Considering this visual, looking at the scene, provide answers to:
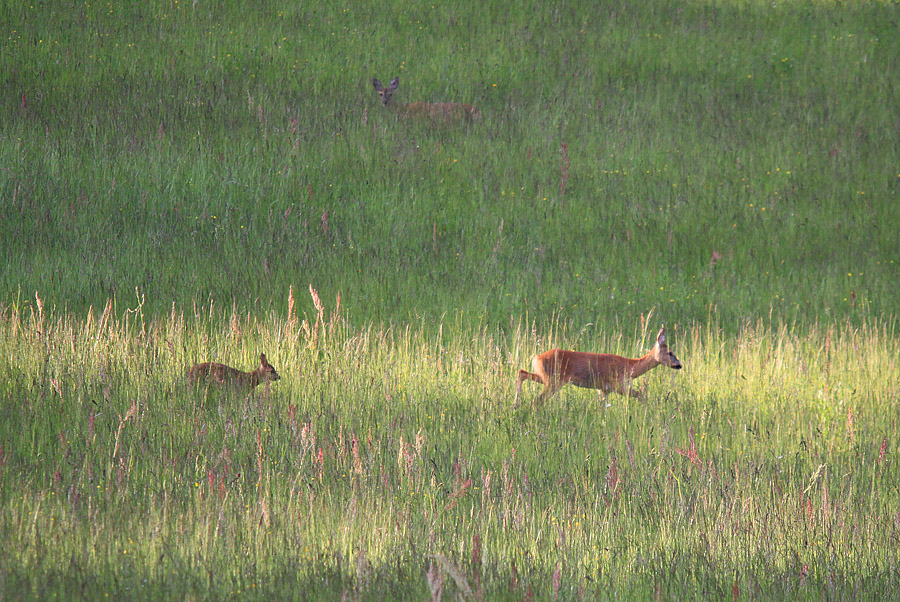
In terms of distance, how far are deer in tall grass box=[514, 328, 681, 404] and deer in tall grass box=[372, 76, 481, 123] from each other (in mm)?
8709

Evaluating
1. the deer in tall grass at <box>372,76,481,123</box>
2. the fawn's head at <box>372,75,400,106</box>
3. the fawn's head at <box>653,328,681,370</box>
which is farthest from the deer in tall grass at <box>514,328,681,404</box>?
the fawn's head at <box>372,75,400,106</box>

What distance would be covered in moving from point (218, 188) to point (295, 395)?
22.3 ft

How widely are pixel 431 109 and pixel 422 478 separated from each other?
10874 mm

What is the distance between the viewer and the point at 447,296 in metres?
10.1

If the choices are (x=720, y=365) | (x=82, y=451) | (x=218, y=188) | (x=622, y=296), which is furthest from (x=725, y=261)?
(x=82, y=451)

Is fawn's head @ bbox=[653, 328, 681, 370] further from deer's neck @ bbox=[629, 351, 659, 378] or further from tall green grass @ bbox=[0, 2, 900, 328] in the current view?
tall green grass @ bbox=[0, 2, 900, 328]

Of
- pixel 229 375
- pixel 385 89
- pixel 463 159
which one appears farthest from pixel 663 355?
pixel 385 89

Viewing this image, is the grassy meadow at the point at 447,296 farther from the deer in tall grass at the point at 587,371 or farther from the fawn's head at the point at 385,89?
the fawn's head at the point at 385,89

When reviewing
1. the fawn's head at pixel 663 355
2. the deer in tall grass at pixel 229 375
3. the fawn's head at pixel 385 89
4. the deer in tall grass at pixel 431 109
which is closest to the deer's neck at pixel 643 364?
the fawn's head at pixel 663 355

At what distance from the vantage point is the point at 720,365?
8.10 metres

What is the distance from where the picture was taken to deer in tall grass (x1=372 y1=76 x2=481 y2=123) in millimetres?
14773

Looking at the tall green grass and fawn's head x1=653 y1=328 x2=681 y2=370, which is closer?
fawn's head x1=653 y1=328 x2=681 y2=370

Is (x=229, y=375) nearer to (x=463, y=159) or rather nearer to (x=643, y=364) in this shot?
(x=643, y=364)

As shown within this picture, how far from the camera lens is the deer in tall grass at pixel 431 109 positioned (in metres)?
14.8
